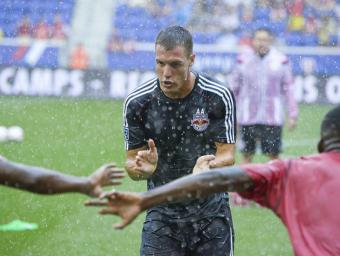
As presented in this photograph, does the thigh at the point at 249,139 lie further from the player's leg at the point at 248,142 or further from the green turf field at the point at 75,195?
the green turf field at the point at 75,195

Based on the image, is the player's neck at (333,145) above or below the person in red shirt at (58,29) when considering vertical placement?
above

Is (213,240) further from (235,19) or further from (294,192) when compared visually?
(235,19)

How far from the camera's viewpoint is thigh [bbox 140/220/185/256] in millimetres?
6293

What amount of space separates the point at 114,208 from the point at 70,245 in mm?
5287

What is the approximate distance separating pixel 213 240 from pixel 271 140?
614 centimetres

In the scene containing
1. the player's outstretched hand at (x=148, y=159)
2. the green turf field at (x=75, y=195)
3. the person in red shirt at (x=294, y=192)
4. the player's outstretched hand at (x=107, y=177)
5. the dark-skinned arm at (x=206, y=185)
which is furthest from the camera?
the green turf field at (x=75, y=195)

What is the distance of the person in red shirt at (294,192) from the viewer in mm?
4316

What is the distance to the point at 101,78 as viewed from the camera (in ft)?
70.1

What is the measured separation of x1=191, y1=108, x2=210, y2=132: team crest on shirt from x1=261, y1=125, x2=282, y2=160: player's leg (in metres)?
5.95

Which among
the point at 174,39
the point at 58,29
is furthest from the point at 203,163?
the point at 58,29

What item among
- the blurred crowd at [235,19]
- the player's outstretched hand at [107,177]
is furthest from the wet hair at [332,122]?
the blurred crowd at [235,19]

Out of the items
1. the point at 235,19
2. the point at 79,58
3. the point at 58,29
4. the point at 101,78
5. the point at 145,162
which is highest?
the point at 145,162

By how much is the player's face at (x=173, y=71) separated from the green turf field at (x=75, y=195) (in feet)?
11.6

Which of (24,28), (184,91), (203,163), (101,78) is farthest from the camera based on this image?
(24,28)
